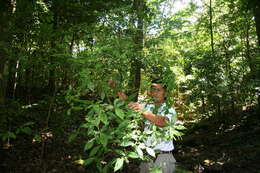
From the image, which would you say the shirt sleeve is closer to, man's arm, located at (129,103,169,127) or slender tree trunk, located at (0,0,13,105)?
Answer: man's arm, located at (129,103,169,127)

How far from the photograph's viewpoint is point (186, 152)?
653cm

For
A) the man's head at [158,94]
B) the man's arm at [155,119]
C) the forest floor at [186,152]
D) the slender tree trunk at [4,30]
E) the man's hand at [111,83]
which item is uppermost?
the slender tree trunk at [4,30]

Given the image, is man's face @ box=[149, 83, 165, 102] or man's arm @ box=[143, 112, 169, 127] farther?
man's face @ box=[149, 83, 165, 102]

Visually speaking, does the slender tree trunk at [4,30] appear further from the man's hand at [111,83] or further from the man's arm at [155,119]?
the man's arm at [155,119]

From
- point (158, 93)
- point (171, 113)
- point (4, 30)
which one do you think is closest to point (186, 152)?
point (158, 93)

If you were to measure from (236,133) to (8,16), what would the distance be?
7.26 metres

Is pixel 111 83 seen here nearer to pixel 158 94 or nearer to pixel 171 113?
pixel 158 94

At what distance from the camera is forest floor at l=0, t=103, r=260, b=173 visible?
4.51 metres

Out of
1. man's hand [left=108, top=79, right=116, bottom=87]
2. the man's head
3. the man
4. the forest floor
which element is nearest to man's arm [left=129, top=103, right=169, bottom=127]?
the man

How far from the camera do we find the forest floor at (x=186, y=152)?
451cm

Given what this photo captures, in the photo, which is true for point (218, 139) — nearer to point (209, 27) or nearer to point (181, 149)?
point (181, 149)

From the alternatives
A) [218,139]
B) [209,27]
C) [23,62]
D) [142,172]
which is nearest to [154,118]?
[142,172]

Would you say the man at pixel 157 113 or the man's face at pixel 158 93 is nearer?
the man at pixel 157 113

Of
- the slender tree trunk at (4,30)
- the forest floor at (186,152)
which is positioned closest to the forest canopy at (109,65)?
the slender tree trunk at (4,30)
